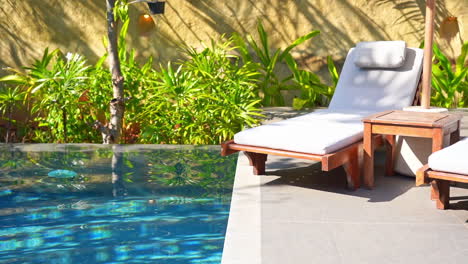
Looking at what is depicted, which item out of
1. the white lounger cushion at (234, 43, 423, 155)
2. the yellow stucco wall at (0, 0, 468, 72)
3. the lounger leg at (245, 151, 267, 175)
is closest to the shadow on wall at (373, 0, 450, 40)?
the yellow stucco wall at (0, 0, 468, 72)

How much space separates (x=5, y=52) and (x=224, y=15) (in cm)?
298

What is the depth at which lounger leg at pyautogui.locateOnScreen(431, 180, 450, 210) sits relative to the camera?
4.23 meters

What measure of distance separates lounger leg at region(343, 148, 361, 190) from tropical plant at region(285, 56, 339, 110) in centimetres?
359

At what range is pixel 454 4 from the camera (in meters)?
8.99

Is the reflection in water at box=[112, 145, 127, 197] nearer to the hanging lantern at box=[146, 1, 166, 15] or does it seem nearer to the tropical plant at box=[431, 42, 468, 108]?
the hanging lantern at box=[146, 1, 166, 15]

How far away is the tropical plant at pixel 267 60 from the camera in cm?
862

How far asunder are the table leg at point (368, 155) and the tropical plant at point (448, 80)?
3.99 metres

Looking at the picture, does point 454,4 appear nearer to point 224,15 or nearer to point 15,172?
point 224,15

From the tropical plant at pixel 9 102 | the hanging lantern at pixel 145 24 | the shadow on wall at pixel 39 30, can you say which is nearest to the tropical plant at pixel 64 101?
the tropical plant at pixel 9 102

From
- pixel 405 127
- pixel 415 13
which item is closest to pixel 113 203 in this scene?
pixel 405 127

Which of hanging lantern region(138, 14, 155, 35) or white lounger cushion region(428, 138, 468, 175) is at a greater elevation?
hanging lantern region(138, 14, 155, 35)

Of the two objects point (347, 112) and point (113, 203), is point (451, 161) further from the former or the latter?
point (113, 203)

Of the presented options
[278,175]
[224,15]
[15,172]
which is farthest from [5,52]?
[278,175]

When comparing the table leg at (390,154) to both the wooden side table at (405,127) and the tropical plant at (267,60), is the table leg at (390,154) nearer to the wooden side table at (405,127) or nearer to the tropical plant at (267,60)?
the wooden side table at (405,127)
